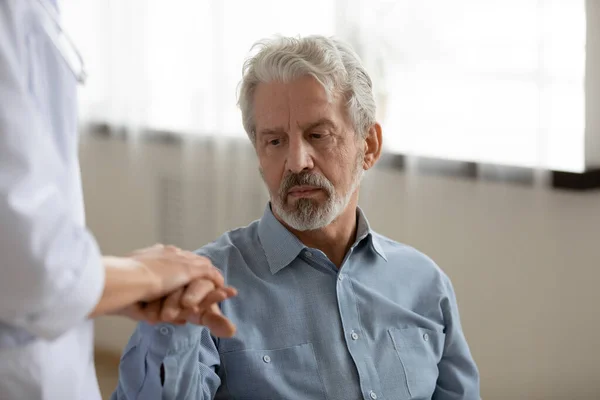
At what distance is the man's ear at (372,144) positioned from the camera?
2.00 meters

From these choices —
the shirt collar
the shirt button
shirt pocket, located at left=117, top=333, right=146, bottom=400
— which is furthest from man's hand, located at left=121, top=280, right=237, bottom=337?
the shirt collar

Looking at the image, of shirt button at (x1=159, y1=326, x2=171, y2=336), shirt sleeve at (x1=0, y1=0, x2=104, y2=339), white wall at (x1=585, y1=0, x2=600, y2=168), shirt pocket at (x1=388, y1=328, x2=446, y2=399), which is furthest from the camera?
white wall at (x1=585, y1=0, x2=600, y2=168)

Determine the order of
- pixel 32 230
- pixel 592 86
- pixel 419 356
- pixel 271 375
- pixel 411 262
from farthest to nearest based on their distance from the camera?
1. pixel 592 86
2. pixel 411 262
3. pixel 419 356
4. pixel 271 375
5. pixel 32 230

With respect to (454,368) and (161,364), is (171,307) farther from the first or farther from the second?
(454,368)

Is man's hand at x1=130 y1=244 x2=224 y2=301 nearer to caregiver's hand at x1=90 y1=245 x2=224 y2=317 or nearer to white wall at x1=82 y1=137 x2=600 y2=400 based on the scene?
caregiver's hand at x1=90 y1=245 x2=224 y2=317

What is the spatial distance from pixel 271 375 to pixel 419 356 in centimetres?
35

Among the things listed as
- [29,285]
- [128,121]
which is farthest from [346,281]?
[128,121]

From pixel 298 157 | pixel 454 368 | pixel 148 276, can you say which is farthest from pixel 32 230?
pixel 454 368

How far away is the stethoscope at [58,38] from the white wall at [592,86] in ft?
6.39

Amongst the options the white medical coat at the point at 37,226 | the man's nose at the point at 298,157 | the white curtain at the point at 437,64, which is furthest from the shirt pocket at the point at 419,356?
the white curtain at the point at 437,64

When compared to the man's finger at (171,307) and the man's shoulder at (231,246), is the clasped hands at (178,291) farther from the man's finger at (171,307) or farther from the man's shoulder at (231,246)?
the man's shoulder at (231,246)

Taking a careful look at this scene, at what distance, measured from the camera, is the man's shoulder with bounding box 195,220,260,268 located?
1794 mm

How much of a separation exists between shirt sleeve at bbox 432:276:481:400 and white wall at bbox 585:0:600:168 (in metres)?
0.94

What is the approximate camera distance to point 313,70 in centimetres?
182
